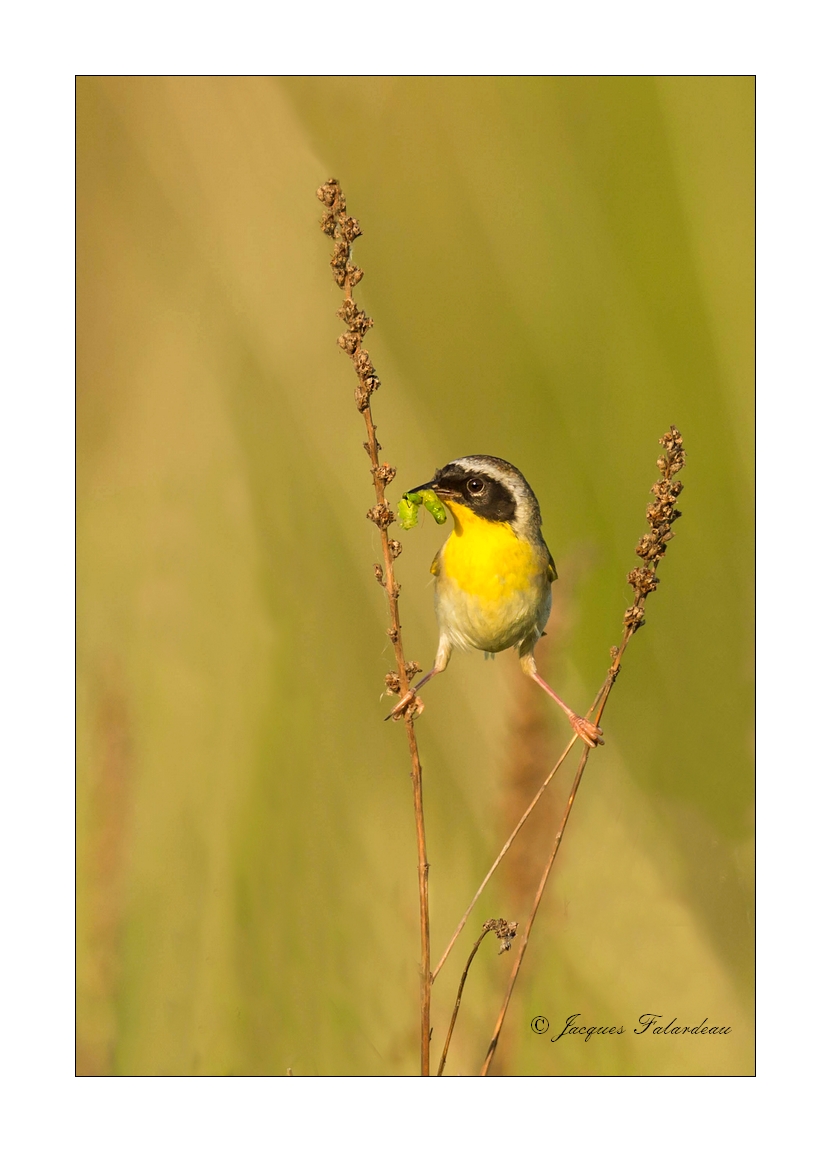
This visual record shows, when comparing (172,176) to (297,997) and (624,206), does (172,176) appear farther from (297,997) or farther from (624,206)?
(297,997)

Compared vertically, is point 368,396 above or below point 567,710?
above

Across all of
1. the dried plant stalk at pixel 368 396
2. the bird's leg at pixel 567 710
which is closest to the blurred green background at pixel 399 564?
the bird's leg at pixel 567 710

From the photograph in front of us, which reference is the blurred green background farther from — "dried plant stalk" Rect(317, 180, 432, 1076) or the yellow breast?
"dried plant stalk" Rect(317, 180, 432, 1076)

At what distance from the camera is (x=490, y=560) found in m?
3.04

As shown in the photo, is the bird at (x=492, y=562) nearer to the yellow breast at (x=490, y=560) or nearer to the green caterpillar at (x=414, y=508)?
the yellow breast at (x=490, y=560)

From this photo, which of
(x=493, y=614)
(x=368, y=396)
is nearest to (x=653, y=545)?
(x=368, y=396)

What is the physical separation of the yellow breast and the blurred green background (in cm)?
21

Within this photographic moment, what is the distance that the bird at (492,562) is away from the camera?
117 inches

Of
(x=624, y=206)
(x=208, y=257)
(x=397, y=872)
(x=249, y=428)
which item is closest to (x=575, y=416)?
(x=624, y=206)

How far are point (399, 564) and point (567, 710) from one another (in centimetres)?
96

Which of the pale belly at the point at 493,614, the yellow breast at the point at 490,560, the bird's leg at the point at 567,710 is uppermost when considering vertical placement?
the yellow breast at the point at 490,560

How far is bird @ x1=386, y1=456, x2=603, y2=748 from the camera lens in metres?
2.96

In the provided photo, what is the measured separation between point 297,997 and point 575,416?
89.7 inches

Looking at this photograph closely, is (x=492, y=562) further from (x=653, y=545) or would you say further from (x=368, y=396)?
(x=368, y=396)
